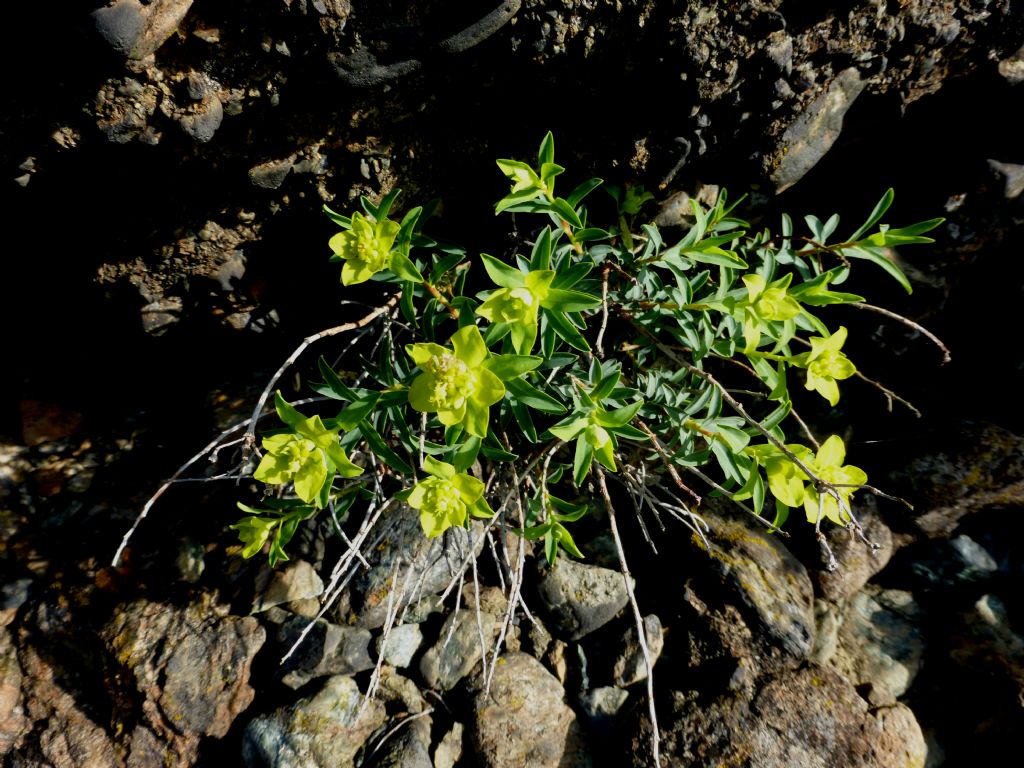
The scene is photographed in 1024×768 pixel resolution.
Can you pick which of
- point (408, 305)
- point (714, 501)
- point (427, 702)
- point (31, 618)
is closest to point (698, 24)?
point (408, 305)

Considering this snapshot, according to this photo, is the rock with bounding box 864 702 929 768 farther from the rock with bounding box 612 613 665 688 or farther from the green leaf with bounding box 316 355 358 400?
the green leaf with bounding box 316 355 358 400

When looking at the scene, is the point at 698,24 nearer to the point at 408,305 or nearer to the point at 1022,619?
the point at 408,305

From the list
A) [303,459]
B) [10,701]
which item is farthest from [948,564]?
[10,701]

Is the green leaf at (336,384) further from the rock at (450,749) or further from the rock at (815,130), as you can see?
the rock at (815,130)

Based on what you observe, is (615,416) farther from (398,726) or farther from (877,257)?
(398,726)

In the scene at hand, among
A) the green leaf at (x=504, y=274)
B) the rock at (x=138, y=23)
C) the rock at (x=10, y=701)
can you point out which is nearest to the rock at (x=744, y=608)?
the green leaf at (x=504, y=274)
